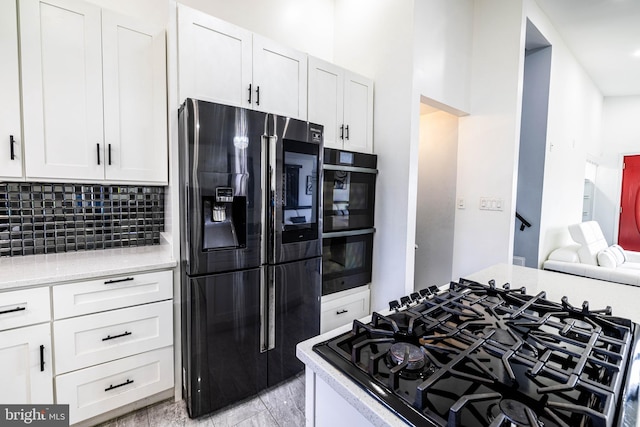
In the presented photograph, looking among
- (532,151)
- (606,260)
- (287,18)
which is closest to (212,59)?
(287,18)

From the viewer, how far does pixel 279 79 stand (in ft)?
6.78

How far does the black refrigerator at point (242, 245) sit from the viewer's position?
62.9 inches

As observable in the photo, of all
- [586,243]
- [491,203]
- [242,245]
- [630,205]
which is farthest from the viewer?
[630,205]

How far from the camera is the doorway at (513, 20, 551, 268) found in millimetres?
3324

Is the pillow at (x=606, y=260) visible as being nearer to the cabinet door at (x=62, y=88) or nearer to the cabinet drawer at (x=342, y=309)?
the cabinet drawer at (x=342, y=309)

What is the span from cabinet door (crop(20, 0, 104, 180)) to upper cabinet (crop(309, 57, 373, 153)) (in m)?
1.35

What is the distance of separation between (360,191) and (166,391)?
1892 millimetres

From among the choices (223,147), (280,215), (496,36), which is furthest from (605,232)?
(223,147)

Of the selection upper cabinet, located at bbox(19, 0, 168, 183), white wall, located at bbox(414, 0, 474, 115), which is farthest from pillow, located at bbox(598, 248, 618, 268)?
upper cabinet, located at bbox(19, 0, 168, 183)

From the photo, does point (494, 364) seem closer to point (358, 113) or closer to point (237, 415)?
point (237, 415)

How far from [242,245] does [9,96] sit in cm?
138

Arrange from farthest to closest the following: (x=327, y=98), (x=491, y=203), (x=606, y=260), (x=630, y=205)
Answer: (x=630, y=205) → (x=606, y=260) → (x=491, y=203) → (x=327, y=98)

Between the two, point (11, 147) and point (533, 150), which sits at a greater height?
point (533, 150)

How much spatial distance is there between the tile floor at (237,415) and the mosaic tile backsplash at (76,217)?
1084mm
